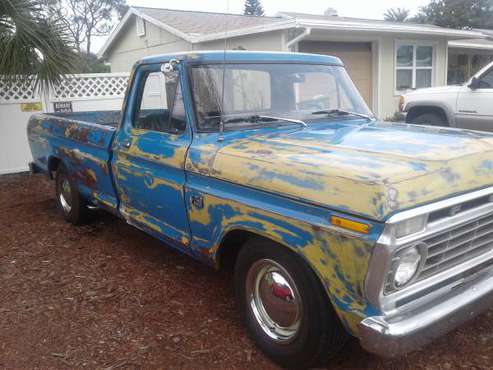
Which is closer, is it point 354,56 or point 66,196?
point 66,196

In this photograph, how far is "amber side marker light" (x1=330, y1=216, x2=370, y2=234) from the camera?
7.02ft

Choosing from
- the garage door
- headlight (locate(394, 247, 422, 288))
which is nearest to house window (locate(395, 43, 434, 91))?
the garage door

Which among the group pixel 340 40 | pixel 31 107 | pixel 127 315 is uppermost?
pixel 340 40

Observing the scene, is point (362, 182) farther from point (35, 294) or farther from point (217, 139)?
point (35, 294)

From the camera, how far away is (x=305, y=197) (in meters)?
2.39

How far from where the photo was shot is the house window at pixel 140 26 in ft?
54.2

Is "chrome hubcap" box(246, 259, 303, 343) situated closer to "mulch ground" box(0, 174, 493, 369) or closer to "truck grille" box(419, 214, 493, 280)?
"mulch ground" box(0, 174, 493, 369)

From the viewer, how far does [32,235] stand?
5.39 m

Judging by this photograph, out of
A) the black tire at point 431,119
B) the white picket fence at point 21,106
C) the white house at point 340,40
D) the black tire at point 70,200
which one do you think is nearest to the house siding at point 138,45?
the white house at point 340,40

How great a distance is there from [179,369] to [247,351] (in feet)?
1.46

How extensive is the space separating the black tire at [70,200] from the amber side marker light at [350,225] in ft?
12.4

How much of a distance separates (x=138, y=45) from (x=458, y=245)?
1662cm

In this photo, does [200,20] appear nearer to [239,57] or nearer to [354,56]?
[354,56]

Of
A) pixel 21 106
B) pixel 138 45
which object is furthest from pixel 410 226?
pixel 138 45
